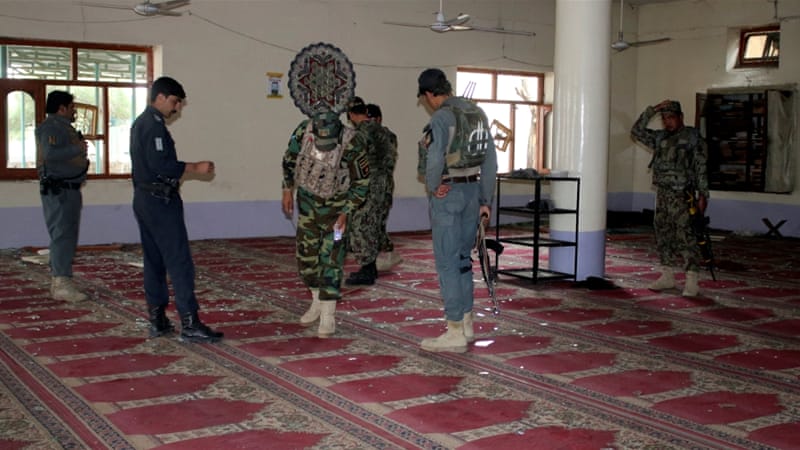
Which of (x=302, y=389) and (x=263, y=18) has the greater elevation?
(x=263, y=18)

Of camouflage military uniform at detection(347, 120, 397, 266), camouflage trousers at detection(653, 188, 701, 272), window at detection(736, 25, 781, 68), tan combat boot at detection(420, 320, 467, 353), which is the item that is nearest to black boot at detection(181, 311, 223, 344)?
tan combat boot at detection(420, 320, 467, 353)

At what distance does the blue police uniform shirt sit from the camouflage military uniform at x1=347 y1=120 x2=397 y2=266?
103 inches

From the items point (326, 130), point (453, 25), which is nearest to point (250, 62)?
point (453, 25)

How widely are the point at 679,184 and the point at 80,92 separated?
6.91 meters

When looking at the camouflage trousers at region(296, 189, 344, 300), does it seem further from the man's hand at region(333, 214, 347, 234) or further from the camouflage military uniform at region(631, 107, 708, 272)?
the camouflage military uniform at region(631, 107, 708, 272)

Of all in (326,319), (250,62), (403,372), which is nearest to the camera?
(403,372)

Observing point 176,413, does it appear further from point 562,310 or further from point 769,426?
point 562,310

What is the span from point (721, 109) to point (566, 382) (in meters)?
9.94

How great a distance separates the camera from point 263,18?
1148 centimetres

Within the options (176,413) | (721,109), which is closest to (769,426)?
(176,413)

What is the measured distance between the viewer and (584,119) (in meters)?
7.96

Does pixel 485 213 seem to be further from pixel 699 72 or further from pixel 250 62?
pixel 699 72

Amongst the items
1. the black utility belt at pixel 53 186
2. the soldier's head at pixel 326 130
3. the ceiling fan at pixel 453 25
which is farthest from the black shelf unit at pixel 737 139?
the black utility belt at pixel 53 186

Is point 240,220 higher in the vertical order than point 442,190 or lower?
lower
